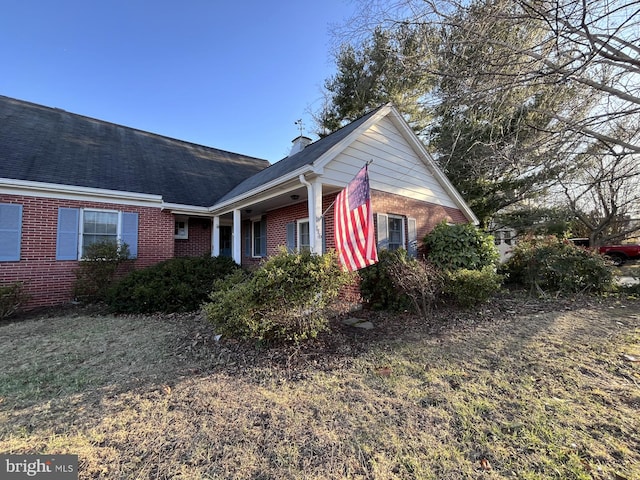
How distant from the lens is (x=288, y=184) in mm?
6582

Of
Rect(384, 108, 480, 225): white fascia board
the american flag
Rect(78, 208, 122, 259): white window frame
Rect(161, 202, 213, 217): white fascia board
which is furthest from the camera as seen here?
Rect(161, 202, 213, 217): white fascia board

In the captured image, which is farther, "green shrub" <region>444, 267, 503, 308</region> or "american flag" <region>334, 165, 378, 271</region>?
"green shrub" <region>444, 267, 503, 308</region>

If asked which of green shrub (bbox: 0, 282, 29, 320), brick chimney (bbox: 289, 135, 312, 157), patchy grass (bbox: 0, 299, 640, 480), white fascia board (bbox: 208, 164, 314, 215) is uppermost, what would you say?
brick chimney (bbox: 289, 135, 312, 157)

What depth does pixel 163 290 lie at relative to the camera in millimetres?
6457

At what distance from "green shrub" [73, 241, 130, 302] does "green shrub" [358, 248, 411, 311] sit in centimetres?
666

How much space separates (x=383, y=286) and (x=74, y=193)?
8599 millimetres

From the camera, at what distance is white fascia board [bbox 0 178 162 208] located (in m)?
6.82

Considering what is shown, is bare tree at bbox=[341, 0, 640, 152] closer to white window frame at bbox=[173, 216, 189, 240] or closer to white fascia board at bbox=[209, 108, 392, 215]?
white fascia board at bbox=[209, 108, 392, 215]

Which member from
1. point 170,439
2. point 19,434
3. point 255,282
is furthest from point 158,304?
point 170,439

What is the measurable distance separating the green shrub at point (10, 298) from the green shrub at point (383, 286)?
768 centimetres

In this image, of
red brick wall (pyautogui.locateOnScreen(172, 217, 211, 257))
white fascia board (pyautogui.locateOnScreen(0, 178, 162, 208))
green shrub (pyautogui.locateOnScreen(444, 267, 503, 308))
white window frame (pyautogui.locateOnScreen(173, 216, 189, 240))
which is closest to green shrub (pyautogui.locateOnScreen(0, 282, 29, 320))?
white fascia board (pyautogui.locateOnScreen(0, 178, 162, 208))

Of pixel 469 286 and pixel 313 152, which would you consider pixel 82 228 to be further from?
pixel 469 286

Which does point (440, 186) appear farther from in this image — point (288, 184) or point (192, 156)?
point (192, 156)

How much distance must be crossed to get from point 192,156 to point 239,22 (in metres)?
6.36
